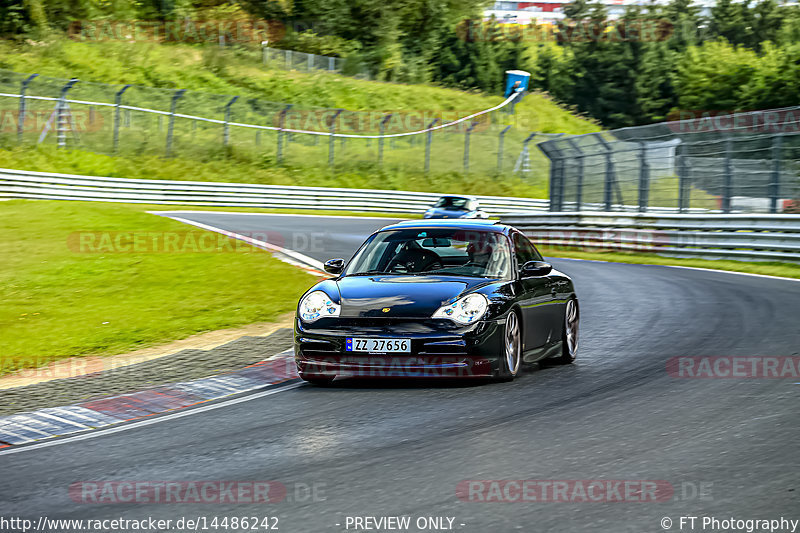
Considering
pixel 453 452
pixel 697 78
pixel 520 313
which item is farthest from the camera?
pixel 697 78

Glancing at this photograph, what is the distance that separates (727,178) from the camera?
22.9 metres

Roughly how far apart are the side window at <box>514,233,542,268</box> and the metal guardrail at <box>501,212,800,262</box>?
480 inches

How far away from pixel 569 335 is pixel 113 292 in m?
7.13

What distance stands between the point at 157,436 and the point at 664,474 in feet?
10.2

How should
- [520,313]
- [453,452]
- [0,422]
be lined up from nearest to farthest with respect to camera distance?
1. [453,452]
2. [0,422]
3. [520,313]

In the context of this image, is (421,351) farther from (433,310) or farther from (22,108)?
(22,108)

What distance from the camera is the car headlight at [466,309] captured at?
26.1ft

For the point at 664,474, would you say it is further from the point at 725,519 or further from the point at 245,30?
the point at 245,30

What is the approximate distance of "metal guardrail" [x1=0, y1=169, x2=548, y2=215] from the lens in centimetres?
3117

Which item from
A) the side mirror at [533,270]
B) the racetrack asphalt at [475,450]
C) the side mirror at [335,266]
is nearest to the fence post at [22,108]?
the side mirror at [335,266]

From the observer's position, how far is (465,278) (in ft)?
28.2

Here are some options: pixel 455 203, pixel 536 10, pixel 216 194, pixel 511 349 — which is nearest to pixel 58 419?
pixel 511 349

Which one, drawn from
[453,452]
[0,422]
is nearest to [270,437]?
[453,452]
